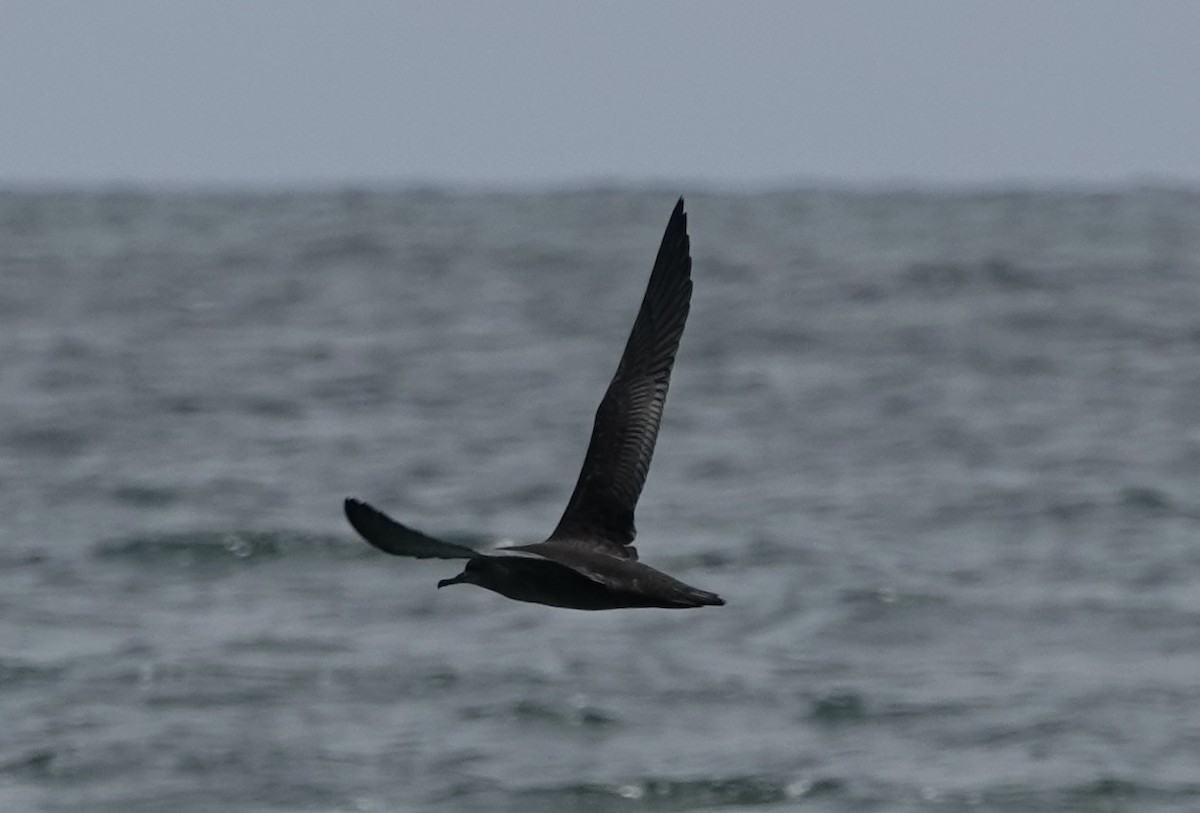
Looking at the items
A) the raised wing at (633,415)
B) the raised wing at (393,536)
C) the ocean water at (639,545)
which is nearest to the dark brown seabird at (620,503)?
the raised wing at (633,415)

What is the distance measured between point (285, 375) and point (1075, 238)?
31502 millimetres

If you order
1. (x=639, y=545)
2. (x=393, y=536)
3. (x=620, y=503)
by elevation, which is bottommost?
(x=639, y=545)

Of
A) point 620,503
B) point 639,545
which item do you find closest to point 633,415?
point 620,503

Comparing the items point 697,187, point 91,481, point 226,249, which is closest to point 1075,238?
point 226,249

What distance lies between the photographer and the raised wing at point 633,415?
923 centimetres

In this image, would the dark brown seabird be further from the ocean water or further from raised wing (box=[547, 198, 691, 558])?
the ocean water

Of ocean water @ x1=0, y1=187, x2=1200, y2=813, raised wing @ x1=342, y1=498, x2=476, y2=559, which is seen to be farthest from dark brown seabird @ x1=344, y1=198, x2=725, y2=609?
ocean water @ x1=0, y1=187, x2=1200, y2=813

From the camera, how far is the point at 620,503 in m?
9.31

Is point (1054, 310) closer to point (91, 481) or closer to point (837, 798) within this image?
point (91, 481)

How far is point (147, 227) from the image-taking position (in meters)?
68.6

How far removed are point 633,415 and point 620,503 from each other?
415 mm

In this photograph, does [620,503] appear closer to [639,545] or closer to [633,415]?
[633,415]

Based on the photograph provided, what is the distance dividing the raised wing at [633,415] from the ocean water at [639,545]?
3.30m

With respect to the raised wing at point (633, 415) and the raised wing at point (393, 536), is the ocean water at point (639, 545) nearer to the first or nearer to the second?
the raised wing at point (633, 415)
